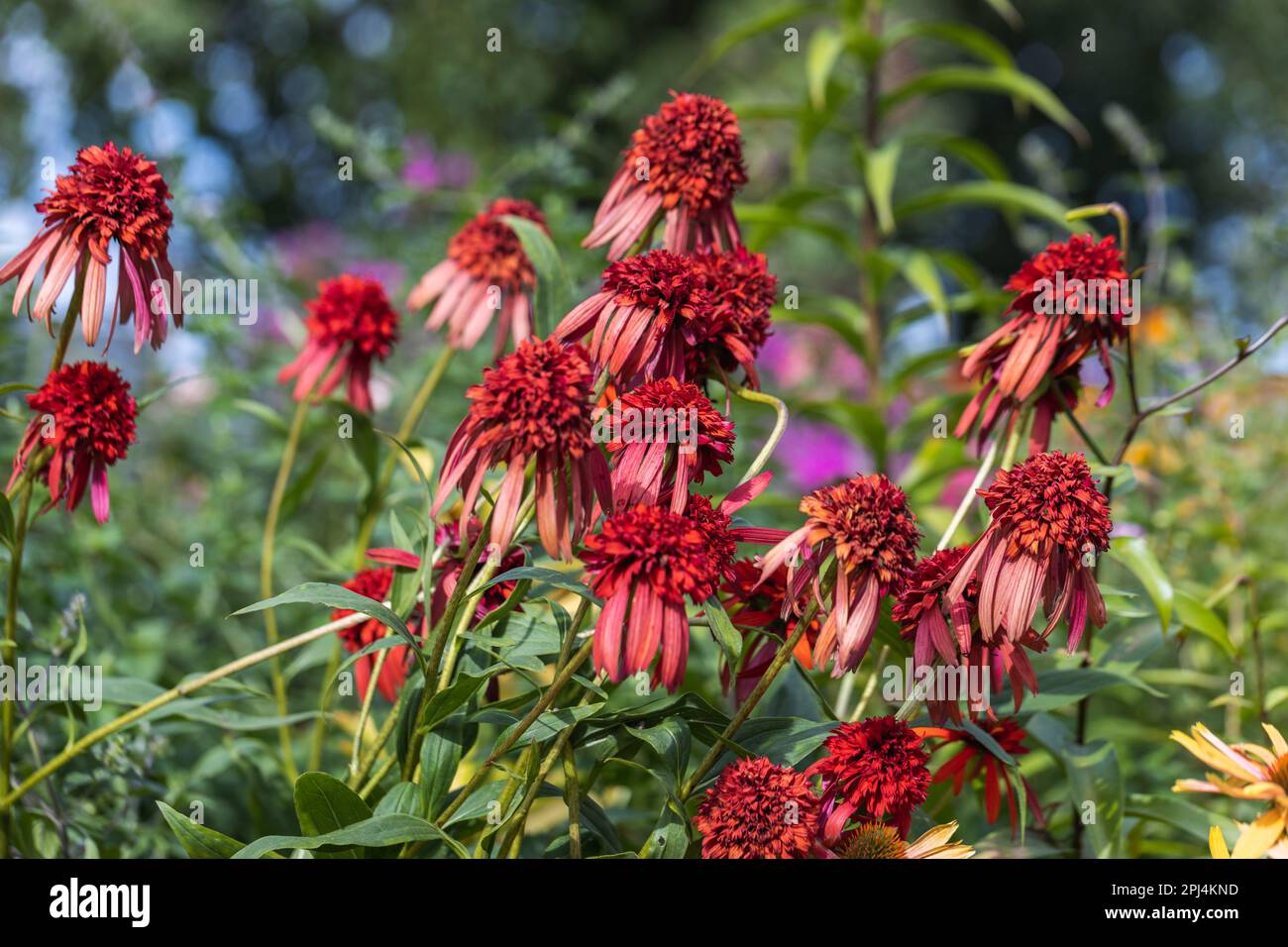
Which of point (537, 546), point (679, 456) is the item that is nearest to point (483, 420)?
point (679, 456)

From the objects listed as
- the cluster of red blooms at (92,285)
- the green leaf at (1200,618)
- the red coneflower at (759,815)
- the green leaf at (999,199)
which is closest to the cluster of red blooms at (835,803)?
the red coneflower at (759,815)

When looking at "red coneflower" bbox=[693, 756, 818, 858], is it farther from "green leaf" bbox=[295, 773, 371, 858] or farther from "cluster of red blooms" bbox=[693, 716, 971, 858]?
"green leaf" bbox=[295, 773, 371, 858]

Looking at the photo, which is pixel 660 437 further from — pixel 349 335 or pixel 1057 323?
pixel 349 335

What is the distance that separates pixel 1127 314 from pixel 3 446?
129 cm

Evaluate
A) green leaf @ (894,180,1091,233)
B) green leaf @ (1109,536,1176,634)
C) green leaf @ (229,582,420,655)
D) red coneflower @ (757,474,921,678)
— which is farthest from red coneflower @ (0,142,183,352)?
green leaf @ (894,180,1091,233)

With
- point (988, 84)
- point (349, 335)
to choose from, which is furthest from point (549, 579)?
point (988, 84)

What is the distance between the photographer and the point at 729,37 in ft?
4.70

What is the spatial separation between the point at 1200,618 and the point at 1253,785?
28 centimetres

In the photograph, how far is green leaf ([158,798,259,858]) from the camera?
0.65m

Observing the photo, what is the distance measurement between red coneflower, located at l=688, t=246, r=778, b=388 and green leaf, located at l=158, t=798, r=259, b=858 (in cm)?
40

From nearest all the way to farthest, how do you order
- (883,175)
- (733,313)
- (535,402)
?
(535,402)
(733,313)
(883,175)

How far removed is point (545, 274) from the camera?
Result: 0.84 m

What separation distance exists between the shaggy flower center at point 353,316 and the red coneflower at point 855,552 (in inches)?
20.2

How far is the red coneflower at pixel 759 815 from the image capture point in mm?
587
